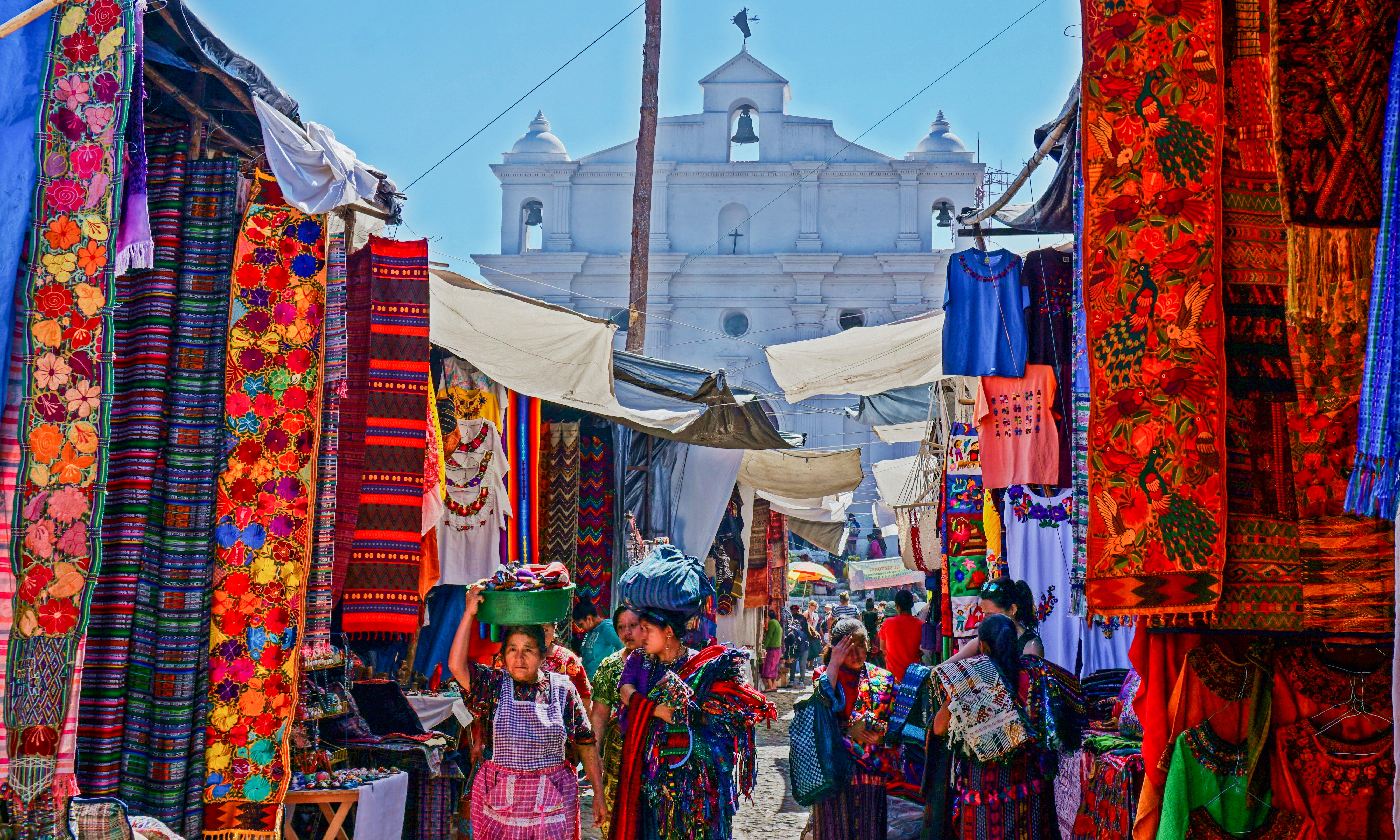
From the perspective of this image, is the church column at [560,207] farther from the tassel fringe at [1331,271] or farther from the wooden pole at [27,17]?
the tassel fringe at [1331,271]

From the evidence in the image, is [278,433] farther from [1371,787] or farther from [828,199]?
[828,199]

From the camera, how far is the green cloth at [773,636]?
15.9 meters

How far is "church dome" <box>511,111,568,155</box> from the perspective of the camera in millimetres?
35250

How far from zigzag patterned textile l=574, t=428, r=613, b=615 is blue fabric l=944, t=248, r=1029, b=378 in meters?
3.68

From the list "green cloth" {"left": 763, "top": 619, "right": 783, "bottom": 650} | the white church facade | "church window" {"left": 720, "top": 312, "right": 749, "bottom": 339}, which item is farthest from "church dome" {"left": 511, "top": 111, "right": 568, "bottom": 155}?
"green cloth" {"left": 763, "top": 619, "right": 783, "bottom": 650}

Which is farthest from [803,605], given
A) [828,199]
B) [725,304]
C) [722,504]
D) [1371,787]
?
[1371,787]

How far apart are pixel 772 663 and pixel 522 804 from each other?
1213cm

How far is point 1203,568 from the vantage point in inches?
119

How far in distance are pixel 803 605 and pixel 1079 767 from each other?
75.0 ft

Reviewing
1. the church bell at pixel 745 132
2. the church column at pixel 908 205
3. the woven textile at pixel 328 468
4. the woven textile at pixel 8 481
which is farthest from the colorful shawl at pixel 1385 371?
the church column at pixel 908 205

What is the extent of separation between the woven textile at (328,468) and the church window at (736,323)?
2909 cm

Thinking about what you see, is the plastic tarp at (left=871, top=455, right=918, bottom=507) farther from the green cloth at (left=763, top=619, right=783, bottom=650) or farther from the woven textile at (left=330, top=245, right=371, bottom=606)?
the woven textile at (left=330, top=245, right=371, bottom=606)

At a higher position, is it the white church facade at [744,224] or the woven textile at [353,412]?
the white church facade at [744,224]

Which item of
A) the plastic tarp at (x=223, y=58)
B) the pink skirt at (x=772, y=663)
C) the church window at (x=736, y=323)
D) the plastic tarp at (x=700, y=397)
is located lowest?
the pink skirt at (x=772, y=663)
